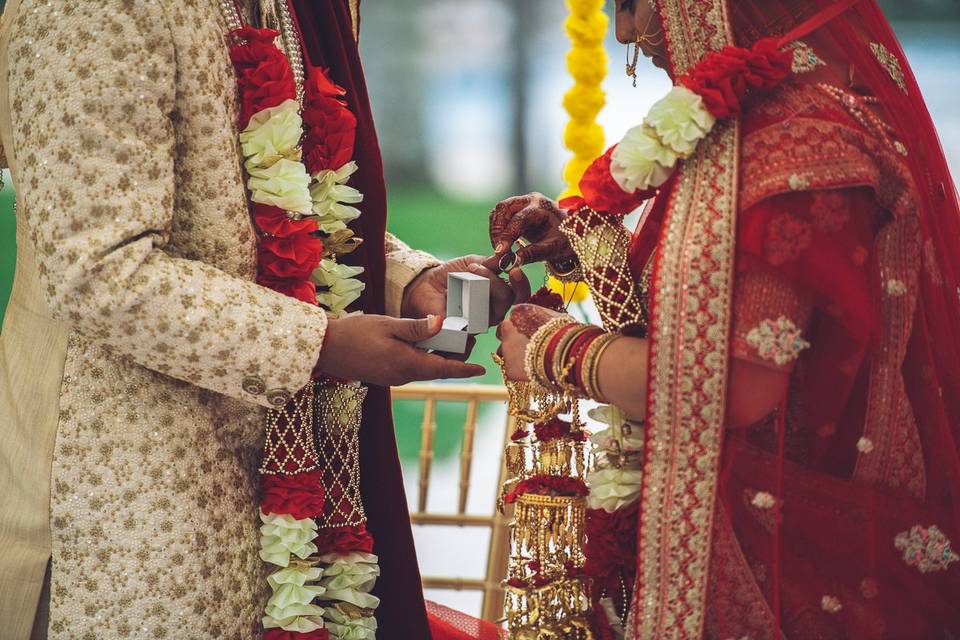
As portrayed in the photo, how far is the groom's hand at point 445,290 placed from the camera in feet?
5.73

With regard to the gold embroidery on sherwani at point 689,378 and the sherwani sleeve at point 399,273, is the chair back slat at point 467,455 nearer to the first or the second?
the sherwani sleeve at point 399,273

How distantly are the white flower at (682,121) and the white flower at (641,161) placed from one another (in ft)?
0.05

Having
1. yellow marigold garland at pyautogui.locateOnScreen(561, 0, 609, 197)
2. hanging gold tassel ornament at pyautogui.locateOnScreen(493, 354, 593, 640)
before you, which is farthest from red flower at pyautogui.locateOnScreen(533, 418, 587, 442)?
yellow marigold garland at pyautogui.locateOnScreen(561, 0, 609, 197)

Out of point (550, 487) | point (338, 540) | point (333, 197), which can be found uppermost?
point (333, 197)

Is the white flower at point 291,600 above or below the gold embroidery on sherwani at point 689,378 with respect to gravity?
below

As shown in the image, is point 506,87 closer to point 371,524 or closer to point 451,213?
point 451,213

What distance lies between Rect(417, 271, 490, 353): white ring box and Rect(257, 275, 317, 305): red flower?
0.20 m

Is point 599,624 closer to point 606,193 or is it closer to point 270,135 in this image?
point 606,193

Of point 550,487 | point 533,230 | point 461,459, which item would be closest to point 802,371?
point 550,487

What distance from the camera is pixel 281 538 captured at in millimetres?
1439

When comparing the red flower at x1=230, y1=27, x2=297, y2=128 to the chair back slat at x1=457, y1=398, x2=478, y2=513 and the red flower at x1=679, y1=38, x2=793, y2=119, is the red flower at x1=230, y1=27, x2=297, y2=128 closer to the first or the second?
the red flower at x1=679, y1=38, x2=793, y2=119

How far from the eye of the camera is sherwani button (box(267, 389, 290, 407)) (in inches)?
50.7

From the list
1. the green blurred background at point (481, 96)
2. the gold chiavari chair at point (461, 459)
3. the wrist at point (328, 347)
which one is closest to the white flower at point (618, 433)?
the wrist at point (328, 347)

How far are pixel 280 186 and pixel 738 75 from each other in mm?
651
